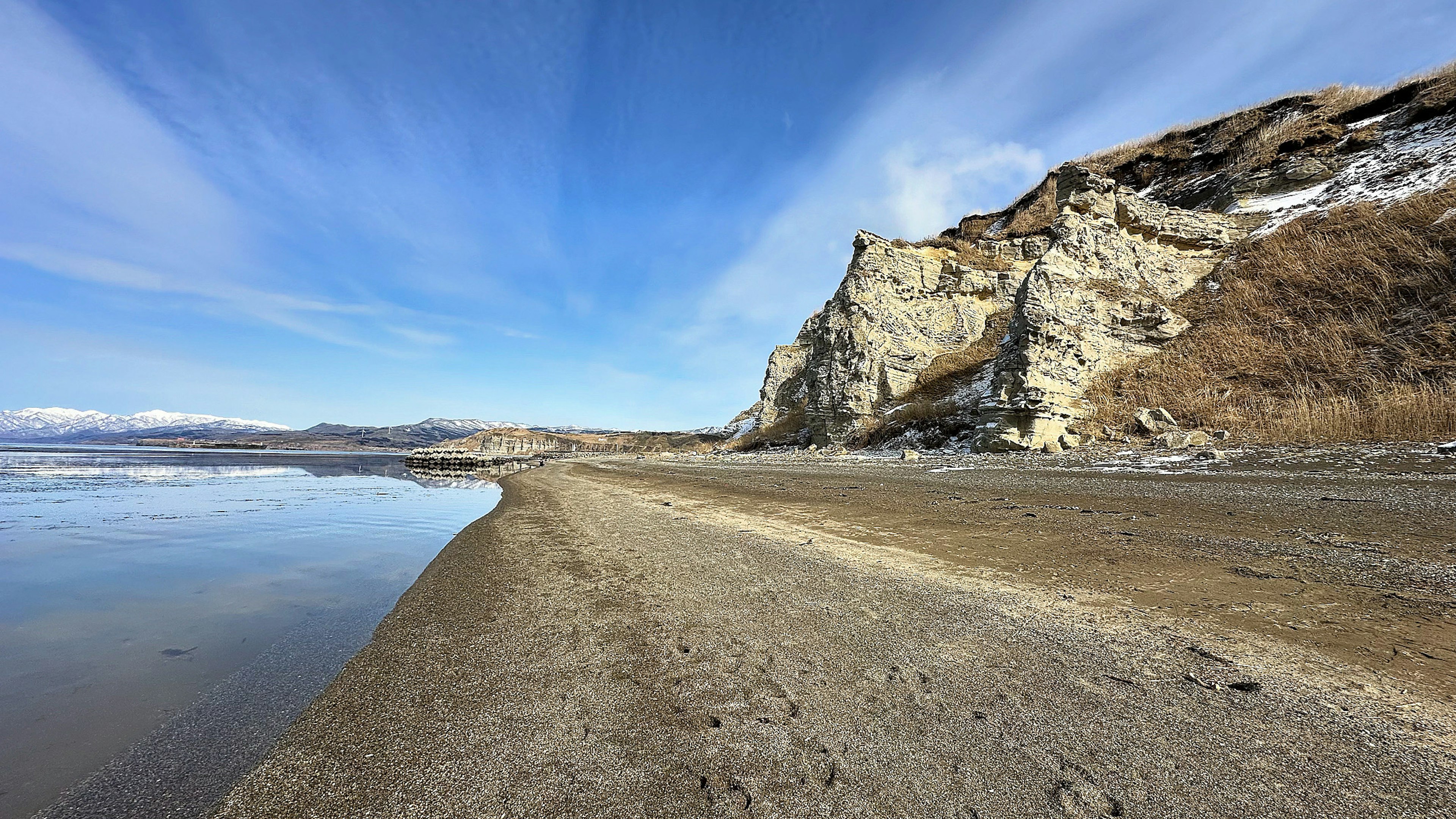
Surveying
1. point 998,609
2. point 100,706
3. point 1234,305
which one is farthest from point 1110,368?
point 100,706

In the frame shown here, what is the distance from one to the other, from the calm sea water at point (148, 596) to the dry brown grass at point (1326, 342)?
1559 cm

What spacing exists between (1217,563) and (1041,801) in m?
3.95

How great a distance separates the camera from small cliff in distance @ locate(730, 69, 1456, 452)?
36.8 ft

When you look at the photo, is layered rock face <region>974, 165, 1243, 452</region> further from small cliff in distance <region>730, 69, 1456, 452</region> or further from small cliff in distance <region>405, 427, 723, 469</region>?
small cliff in distance <region>405, 427, 723, 469</region>

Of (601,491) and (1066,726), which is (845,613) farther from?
(601,491)

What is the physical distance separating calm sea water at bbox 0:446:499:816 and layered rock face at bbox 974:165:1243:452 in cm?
1484

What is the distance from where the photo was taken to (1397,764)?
5.41 ft

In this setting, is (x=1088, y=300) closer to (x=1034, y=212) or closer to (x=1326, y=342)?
(x=1326, y=342)

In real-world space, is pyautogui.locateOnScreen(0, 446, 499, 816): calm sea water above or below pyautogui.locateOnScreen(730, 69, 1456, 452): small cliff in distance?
below

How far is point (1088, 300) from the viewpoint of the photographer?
16.4m

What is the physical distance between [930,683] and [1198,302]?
69.9 feet

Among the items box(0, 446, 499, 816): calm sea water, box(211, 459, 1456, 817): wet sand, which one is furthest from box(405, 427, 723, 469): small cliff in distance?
box(211, 459, 1456, 817): wet sand

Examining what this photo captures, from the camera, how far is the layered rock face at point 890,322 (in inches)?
994

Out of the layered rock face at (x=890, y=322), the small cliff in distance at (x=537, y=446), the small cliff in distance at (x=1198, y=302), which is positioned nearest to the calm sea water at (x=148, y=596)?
the small cliff in distance at (x=1198, y=302)
